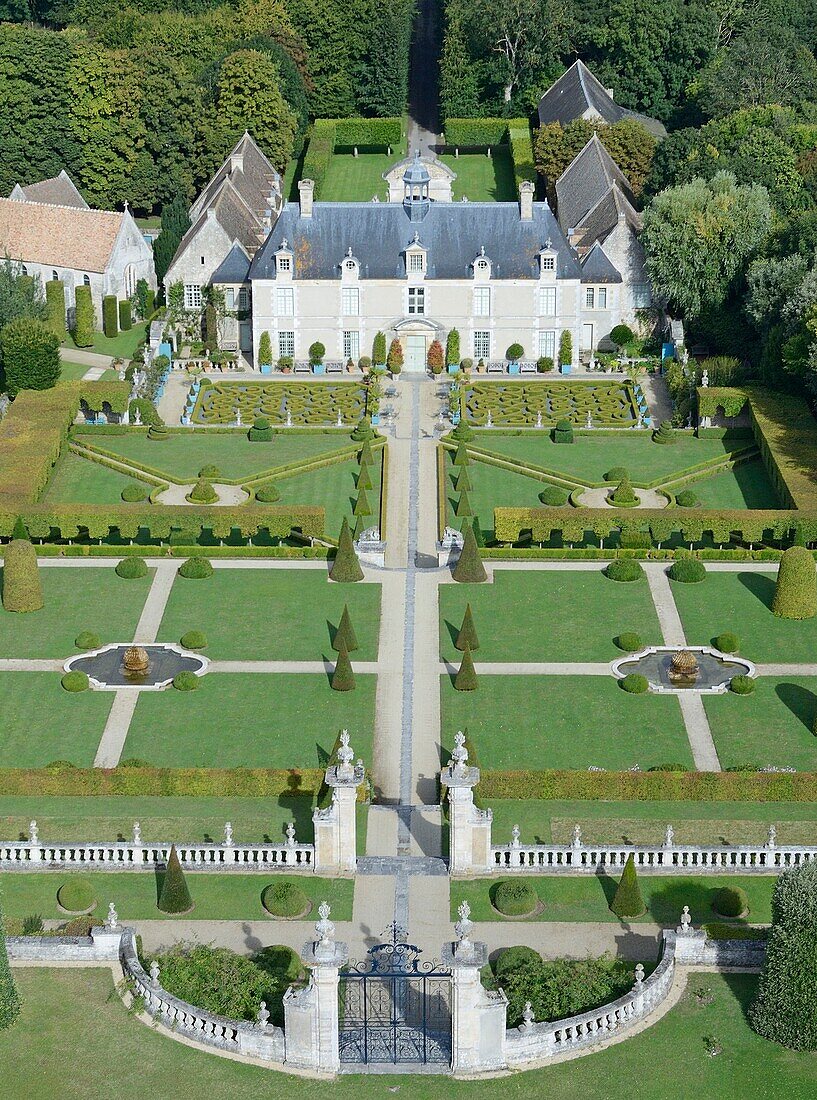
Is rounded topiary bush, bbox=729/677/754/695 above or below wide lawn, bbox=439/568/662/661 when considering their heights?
below

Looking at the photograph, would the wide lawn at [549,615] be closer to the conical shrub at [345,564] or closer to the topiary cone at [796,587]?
the conical shrub at [345,564]

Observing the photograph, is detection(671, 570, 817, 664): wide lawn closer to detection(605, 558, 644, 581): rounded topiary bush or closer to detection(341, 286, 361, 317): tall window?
detection(605, 558, 644, 581): rounded topiary bush

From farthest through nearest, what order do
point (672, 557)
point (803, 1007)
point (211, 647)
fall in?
point (672, 557) → point (211, 647) → point (803, 1007)

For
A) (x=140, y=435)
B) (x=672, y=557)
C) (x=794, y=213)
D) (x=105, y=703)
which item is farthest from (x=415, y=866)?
(x=794, y=213)

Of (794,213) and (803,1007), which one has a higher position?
(794,213)

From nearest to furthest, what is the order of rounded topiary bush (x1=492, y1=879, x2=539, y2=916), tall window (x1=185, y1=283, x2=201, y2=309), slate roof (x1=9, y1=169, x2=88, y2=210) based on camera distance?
rounded topiary bush (x1=492, y1=879, x2=539, y2=916) → tall window (x1=185, y1=283, x2=201, y2=309) → slate roof (x1=9, y1=169, x2=88, y2=210)

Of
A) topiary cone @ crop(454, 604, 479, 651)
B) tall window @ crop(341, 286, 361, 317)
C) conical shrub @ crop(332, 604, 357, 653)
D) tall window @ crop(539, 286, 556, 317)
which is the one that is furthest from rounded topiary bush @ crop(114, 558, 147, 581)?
tall window @ crop(539, 286, 556, 317)

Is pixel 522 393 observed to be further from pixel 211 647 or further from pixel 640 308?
pixel 211 647
